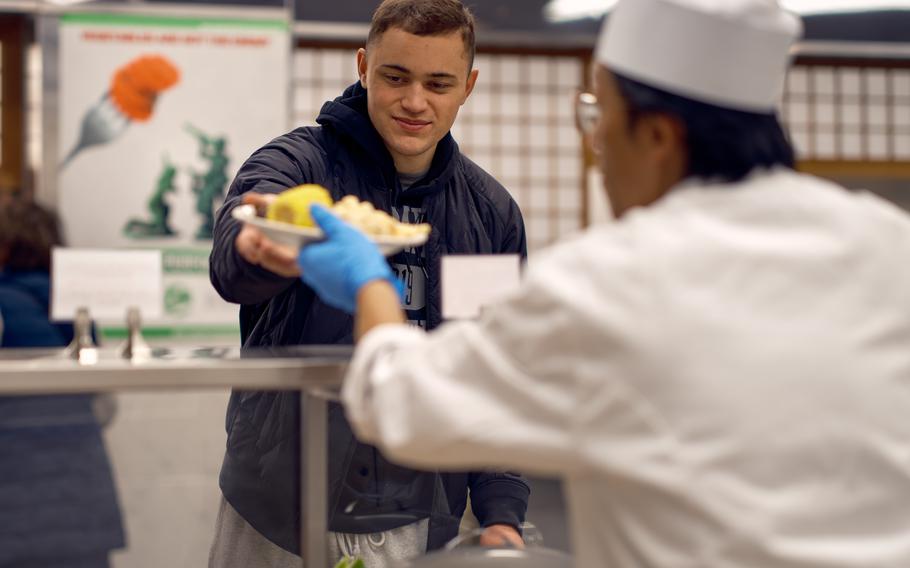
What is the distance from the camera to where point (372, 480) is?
1.49 metres

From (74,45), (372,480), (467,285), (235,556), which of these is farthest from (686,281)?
(74,45)

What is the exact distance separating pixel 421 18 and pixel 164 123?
2.74m

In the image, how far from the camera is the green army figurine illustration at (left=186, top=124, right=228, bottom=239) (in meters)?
4.27

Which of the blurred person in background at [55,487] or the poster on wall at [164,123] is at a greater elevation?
the poster on wall at [164,123]

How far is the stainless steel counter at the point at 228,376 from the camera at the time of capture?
1.21 meters

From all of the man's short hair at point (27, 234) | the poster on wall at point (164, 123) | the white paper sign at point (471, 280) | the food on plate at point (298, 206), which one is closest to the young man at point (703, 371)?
the white paper sign at point (471, 280)

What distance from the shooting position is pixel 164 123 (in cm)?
429

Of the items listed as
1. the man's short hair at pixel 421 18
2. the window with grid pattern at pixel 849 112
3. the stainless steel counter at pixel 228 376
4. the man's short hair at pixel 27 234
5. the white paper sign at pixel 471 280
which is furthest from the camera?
the window with grid pattern at pixel 849 112

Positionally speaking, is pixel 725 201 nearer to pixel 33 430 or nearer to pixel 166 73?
pixel 33 430

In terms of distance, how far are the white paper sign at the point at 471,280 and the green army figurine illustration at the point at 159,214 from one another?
3161mm

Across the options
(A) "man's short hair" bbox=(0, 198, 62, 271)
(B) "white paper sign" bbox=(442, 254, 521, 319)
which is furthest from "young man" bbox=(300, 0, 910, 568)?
(A) "man's short hair" bbox=(0, 198, 62, 271)

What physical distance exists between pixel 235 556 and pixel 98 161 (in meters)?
3.18

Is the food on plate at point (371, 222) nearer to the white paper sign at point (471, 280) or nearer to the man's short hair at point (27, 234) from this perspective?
the white paper sign at point (471, 280)

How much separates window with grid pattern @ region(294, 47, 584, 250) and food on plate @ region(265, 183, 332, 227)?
14.7 feet
